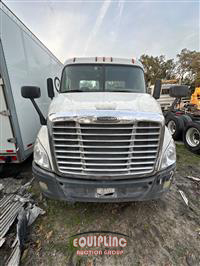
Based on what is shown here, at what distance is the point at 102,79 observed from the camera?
10.2ft

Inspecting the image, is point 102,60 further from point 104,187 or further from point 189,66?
point 189,66

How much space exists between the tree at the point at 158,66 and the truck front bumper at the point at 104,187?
1509 inches

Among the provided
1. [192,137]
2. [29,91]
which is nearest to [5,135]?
[29,91]

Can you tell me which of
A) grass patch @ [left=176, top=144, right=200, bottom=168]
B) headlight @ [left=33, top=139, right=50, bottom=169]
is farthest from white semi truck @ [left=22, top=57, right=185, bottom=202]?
grass patch @ [left=176, top=144, right=200, bottom=168]

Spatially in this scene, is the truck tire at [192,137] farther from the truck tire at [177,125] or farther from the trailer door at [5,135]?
the trailer door at [5,135]

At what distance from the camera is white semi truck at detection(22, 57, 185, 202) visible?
1.85 m

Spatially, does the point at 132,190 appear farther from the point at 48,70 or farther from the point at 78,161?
the point at 48,70

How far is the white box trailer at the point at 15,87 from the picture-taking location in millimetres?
2714

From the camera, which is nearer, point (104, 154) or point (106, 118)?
point (106, 118)

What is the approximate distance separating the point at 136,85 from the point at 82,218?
3.00 metres

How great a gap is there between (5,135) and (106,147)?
7.82 feet

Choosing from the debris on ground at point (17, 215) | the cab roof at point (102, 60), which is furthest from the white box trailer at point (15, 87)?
the cab roof at point (102, 60)

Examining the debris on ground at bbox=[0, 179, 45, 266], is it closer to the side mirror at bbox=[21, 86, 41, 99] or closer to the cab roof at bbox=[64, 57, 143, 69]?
the side mirror at bbox=[21, 86, 41, 99]

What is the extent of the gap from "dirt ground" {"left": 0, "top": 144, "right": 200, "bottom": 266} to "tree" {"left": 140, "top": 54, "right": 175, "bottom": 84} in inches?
1498
